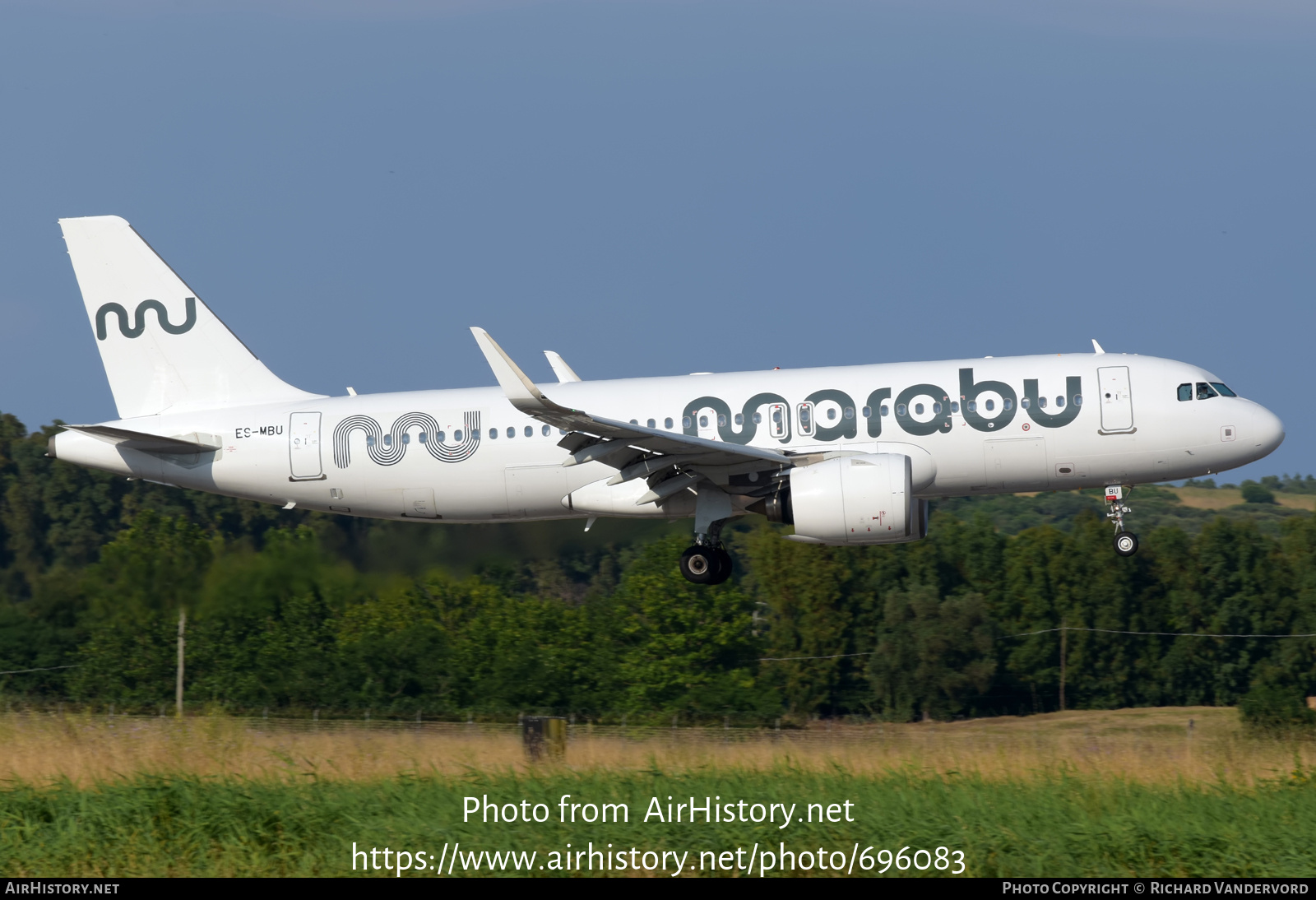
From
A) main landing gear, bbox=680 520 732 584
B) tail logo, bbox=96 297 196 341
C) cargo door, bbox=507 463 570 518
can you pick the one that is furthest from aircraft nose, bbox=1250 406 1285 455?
tail logo, bbox=96 297 196 341

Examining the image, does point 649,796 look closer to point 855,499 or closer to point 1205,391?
point 855,499

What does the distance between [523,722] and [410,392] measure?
754 cm

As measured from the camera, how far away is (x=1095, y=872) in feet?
49.2

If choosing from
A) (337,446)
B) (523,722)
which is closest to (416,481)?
(337,446)

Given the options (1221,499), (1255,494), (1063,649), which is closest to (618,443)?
(1063,649)

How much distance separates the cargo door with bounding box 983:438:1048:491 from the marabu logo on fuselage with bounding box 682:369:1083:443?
11.5 inches

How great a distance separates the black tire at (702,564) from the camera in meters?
25.0

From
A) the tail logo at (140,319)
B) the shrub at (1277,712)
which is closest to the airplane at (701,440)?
the tail logo at (140,319)

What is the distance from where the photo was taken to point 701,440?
22906mm

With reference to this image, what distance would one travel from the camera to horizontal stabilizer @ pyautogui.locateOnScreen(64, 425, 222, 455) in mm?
25422

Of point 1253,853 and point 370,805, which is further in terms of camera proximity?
point 370,805

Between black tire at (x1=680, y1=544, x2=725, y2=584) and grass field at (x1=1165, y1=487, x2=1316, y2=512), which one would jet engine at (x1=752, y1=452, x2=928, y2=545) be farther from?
grass field at (x1=1165, y1=487, x2=1316, y2=512)

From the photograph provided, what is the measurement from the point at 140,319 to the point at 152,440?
3.41 metres
